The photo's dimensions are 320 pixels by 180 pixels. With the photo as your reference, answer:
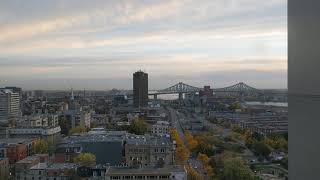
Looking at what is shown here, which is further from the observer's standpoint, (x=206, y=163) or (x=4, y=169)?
(x=4, y=169)

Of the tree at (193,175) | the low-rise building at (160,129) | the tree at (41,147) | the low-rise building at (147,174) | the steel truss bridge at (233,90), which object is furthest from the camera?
the steel truss bridge at (233,90)

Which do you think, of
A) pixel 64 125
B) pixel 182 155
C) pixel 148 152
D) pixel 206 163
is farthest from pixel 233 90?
pixel 206 163

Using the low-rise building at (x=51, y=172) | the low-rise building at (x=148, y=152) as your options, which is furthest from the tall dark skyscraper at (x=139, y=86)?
the low-rise building at (x=51, y=172)

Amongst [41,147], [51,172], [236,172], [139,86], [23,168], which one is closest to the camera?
[236,172]

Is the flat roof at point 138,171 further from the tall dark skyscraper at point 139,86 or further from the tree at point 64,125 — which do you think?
the tall dark skyscraper at point 139,86

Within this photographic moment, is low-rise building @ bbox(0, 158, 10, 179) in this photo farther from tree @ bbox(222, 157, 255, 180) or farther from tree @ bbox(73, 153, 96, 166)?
tree @ bbox(222, 157, 255, 180)

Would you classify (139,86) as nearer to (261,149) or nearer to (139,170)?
(261,149)
